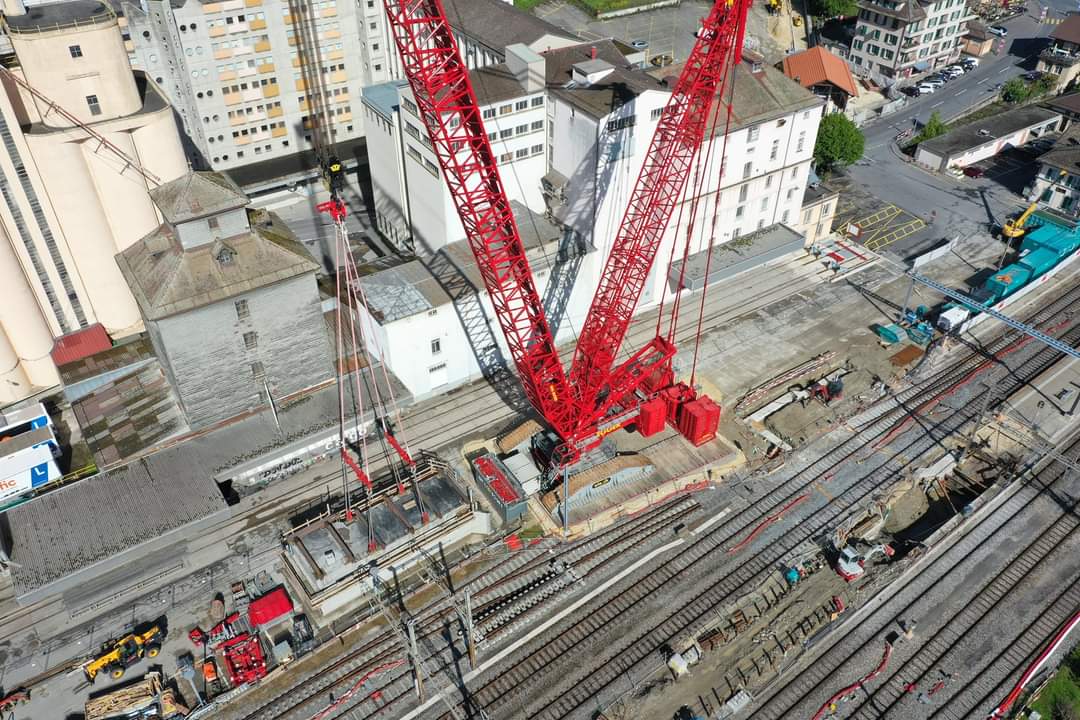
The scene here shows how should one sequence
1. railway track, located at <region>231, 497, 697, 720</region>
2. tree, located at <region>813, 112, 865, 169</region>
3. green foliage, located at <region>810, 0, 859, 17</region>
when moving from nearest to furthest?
1. railway track, located at <region>231, 497, 697, 720</region>
2. tree, located at <region>813, 112, 865, 169</region>
3. green foliage, located at <region>810, 0, 859, 17</region>

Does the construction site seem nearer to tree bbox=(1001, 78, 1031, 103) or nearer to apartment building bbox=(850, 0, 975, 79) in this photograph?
tree bbox=(1001, 78, 1031, 103)

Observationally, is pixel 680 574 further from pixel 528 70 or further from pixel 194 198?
pixel 528 70

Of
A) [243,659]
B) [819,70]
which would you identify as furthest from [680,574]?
[819,70]

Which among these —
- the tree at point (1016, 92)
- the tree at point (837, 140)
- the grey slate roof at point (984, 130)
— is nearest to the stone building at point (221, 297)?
the tree at point (837, 140)

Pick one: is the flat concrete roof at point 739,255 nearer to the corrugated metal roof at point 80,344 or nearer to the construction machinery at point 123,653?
the corrugated metal roof at point 80,344

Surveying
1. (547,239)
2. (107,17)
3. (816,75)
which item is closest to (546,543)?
(547,239)

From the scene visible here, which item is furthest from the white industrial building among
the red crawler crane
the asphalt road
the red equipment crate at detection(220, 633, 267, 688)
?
the red equipment crate at detection(220, 633, 267, 688)

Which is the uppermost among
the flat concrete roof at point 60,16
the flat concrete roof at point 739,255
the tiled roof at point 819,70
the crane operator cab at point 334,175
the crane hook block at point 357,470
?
the flat concrete roof at point 60,16
